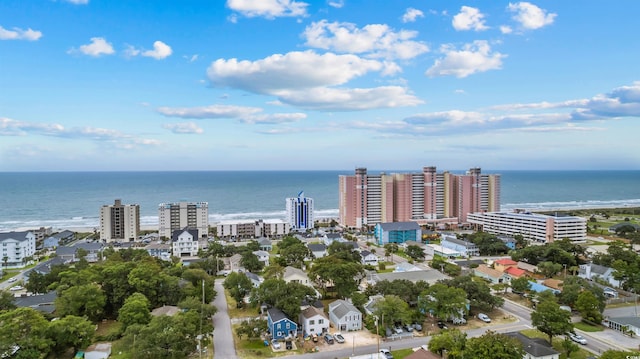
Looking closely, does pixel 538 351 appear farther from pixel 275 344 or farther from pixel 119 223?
pixel 119 223

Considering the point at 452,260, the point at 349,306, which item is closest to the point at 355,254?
the point at 452,260

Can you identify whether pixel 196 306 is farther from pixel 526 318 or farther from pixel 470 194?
pixel 470 194

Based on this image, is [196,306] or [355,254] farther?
[355,254]

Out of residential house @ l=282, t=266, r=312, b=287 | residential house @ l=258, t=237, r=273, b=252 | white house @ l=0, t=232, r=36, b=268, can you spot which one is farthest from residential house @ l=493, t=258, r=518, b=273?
white house @ l=0, t=232, r=36, b=268

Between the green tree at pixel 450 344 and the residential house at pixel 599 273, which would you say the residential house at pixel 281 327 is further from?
the residential house at pixel 599 273

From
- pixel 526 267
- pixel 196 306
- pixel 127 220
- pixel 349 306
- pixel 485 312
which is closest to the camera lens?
pixel 196 306

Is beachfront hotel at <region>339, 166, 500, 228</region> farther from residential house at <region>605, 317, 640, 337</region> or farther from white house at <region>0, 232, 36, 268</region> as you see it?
white house at <region>0, 232, 36, 268</region>
